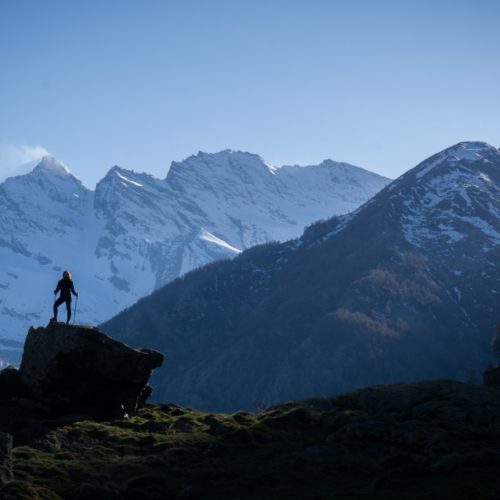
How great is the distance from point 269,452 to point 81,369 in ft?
36.5

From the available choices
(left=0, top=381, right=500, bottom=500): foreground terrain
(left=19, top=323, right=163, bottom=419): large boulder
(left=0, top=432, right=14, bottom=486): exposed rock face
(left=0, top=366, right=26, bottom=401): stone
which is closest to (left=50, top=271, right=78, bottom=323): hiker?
(left=19, top=323, right=163, bottom=419): large boulder

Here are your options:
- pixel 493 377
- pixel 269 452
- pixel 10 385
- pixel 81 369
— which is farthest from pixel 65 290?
pixel 493 377

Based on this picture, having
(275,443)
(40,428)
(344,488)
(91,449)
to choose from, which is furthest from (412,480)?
(40,428)

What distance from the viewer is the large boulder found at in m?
47.1

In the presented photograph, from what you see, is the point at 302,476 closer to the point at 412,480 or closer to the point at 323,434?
the point at 412,480

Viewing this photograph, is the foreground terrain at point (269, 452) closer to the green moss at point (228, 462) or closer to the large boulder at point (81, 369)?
the green moss at point (228, 462)

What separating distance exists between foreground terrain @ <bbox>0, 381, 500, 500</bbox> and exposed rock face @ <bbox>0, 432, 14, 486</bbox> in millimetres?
591

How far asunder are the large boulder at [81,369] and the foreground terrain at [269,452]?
1.38 metres

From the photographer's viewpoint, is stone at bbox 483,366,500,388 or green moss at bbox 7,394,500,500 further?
stone at bbox 483,366,500,388

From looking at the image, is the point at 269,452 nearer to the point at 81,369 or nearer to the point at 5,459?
the point at 81,369

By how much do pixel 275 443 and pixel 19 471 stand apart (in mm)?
14601

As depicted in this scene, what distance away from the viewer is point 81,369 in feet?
156

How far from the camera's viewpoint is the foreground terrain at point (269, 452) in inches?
1474

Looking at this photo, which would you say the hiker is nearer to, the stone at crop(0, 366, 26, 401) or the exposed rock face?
the stone at crop(0, 366, 26, 401)
